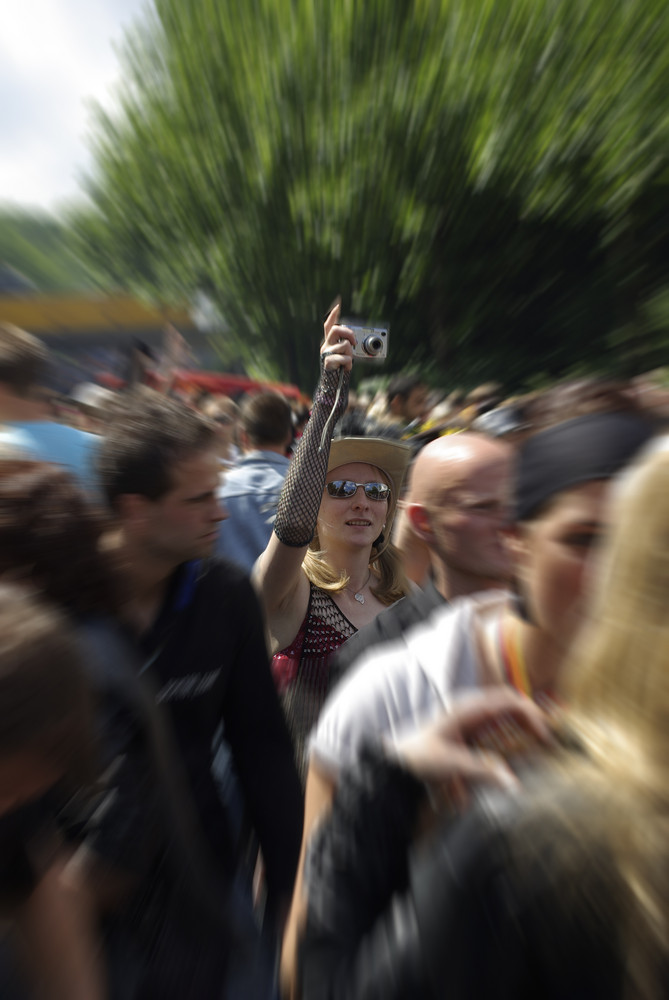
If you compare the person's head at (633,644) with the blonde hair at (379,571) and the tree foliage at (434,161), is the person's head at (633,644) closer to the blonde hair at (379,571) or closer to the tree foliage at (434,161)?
the blonde hair at (379,571)

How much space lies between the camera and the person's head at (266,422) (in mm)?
2928

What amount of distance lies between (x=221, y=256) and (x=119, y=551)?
2110 centimetres

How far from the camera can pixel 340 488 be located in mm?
2270

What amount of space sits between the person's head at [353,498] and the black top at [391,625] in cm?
55

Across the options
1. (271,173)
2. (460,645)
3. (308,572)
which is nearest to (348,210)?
(271,173)

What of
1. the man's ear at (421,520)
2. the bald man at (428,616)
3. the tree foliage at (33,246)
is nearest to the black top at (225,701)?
the bald man at (428,616)

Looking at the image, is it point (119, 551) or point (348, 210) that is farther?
point (348, 210)

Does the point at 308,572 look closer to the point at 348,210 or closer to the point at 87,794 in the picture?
the point at 87,794

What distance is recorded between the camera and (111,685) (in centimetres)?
99

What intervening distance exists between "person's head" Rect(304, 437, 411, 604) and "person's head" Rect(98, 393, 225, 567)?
75cm

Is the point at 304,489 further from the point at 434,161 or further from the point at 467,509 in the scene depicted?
the point at 434,161

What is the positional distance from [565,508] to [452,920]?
24.1 inches

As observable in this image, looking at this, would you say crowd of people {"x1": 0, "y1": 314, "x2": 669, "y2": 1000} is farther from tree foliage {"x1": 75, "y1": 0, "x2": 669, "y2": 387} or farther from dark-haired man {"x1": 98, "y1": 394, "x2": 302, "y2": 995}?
tree foliage {"x1": 75, "y1": 0, "x2": 669, "y2": 387}

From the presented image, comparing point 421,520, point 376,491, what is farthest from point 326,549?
point 421,520
